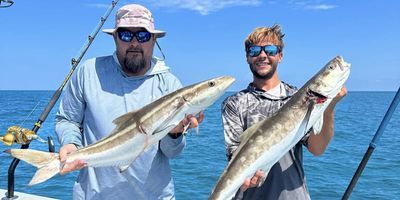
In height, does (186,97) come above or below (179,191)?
above

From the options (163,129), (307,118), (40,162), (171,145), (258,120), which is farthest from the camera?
(258,120)

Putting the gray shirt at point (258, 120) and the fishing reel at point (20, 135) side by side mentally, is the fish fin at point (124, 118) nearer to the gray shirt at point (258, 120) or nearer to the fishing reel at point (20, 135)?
the gray shirt at point (258, 120)

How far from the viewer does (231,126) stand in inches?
140

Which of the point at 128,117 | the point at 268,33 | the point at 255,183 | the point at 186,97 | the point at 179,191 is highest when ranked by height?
the point at 268,33

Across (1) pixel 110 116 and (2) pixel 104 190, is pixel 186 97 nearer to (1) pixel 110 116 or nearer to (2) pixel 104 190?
(1) pixel 110 116

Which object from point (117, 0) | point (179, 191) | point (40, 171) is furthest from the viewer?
point (179, 191)

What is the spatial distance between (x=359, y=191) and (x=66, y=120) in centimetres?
1054

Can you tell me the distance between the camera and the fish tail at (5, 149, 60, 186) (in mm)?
2861

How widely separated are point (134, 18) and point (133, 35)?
0.14 m

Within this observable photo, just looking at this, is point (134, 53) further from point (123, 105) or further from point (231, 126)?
point (231, 126)

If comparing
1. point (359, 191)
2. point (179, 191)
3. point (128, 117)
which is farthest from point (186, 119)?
point (359, 191)

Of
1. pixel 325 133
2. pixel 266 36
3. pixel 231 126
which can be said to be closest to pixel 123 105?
pixel 231 126

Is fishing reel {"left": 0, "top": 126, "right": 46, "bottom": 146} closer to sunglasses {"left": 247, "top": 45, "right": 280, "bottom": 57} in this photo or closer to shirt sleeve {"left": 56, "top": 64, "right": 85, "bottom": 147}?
shirt sleeve {"left": 56, "top": 64, "right": 85, "bottom": 147}

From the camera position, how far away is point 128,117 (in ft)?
10.1
